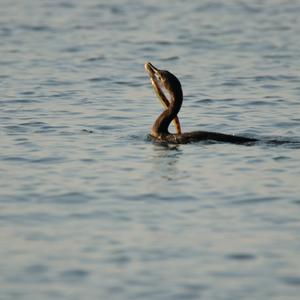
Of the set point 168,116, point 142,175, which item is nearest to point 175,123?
point 168,116

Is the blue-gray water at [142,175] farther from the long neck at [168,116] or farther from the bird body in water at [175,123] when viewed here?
the long neck at [168,116]

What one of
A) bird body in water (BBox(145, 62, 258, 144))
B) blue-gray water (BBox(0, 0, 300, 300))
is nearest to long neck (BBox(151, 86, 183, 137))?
bird body in water (BBox(145, 62, 258, 144))

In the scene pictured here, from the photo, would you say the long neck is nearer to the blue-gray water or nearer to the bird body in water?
the bird body in water

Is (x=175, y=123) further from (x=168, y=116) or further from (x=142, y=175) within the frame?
(x=142, y=175)

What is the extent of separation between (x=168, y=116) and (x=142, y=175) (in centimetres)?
254

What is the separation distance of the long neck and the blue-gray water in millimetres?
373

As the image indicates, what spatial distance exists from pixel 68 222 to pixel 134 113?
279 inches

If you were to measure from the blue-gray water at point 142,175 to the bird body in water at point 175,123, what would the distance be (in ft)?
0.55

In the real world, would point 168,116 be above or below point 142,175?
above

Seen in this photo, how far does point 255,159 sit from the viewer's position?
13.8 m

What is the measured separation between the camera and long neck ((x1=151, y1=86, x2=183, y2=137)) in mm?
15484

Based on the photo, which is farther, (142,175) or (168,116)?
(168,116)

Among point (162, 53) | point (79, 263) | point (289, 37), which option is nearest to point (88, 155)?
point (79, 263)

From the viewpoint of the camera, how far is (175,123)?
616 inches
